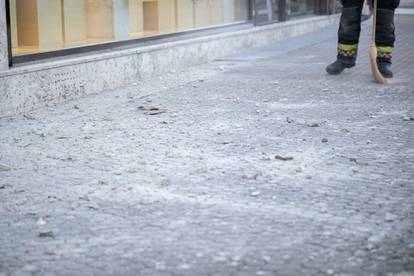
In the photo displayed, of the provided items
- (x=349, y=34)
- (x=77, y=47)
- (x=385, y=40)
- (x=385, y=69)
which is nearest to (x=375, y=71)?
(x=385, y=69)

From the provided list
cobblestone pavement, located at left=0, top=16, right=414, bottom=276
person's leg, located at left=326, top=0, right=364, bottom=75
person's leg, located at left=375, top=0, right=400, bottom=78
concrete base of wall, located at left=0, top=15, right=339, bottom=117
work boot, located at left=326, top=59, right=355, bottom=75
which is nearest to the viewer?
cobblestone pavement, located at left=0, top=16, right=414, bottom=276

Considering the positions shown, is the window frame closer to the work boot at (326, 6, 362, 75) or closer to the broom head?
the work boot at (326, 6, 362, 75)

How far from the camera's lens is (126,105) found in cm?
750

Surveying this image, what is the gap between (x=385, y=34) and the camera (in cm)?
898

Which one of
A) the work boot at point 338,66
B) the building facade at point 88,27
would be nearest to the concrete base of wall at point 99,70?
the building facade at point 88,27

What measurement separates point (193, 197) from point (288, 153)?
49.3 inches

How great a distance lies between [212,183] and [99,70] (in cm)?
369

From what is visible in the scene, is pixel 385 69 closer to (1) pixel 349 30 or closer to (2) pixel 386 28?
(2) pixel 386 28

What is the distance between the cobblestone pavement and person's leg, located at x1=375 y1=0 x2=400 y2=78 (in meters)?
0.72

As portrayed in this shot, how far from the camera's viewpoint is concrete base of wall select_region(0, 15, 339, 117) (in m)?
7.01

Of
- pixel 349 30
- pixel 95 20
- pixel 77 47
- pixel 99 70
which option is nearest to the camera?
pixel 99 70

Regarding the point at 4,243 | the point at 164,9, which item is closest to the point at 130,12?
the point at 164,9

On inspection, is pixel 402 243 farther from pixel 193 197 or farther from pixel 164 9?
pixel 164 9

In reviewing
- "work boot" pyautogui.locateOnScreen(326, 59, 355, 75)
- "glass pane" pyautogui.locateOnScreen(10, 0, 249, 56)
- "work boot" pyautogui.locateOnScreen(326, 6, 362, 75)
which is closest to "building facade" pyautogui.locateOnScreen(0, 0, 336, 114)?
"glass pane" pyautogui.locateOnScreen(10, 0, 249, 56)
